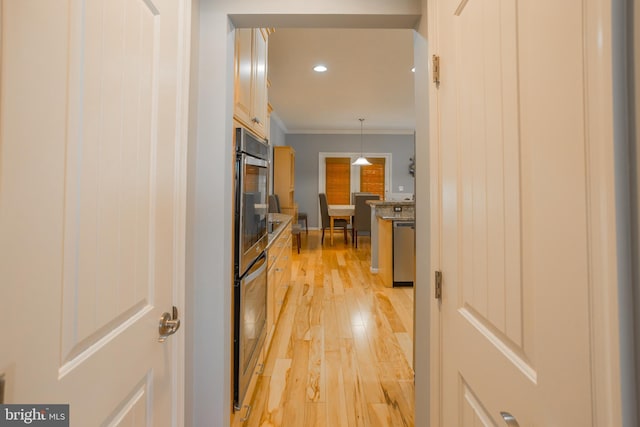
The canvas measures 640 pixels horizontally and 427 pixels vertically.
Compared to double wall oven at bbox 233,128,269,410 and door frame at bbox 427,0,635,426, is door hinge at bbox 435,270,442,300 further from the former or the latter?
double wall oven at bbox 233,128,269,410

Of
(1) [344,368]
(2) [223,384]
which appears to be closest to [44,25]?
(2) [223,384]

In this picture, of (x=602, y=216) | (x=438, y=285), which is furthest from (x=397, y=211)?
(x=602, y=216)

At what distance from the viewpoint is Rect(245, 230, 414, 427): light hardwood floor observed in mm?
1767

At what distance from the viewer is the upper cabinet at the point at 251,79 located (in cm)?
149

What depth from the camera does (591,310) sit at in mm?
431

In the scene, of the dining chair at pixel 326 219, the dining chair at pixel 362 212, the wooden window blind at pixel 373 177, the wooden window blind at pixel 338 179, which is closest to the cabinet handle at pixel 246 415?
the dining chair at pixel 362 212

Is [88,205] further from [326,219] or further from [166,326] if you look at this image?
→ [326,219]

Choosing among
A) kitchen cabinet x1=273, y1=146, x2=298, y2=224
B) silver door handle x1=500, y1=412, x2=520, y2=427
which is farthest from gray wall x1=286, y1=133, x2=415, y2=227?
silver door handle x1=500, y1=412, x2=520, y2=427

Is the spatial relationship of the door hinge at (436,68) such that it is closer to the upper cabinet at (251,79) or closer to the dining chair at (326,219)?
the upper cabinet at (251,79)

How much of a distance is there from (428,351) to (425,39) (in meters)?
1.24

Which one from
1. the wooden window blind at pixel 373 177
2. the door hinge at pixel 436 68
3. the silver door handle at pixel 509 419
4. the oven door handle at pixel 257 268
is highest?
the wooden window blind at pixel 373 177

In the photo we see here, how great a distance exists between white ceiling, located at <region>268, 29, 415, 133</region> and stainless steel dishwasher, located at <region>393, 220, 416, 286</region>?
2.09 m

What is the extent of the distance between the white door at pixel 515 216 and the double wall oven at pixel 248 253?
892 millimetres

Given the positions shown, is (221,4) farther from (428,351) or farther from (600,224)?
(428,351)
